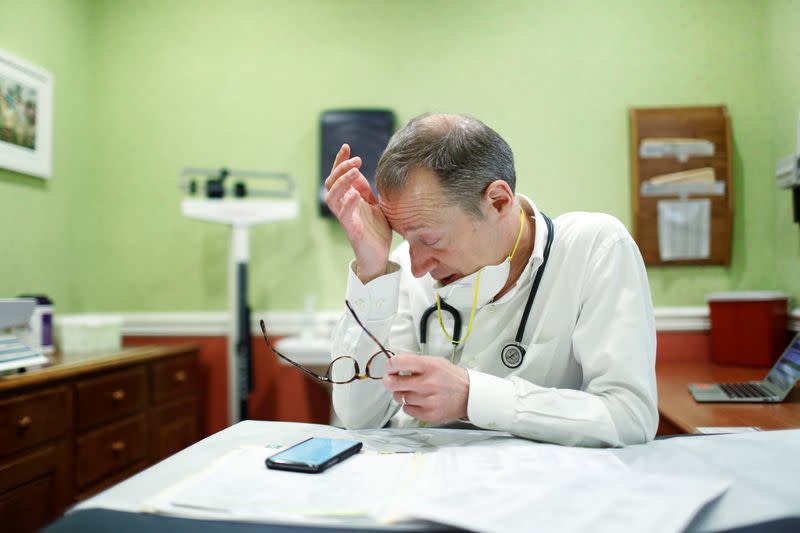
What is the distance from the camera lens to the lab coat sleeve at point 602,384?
0.98 m

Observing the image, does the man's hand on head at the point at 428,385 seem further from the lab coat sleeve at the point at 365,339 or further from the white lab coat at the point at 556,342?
the lab coat sleeve at the point at 365,339

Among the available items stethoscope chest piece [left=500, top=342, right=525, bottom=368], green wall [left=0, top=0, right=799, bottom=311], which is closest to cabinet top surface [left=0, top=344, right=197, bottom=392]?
green wall [left=0, top=0, right=799, bottom=311]

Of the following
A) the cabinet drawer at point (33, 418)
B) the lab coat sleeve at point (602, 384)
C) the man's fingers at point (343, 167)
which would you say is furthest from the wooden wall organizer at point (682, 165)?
the cabinet drawer at point (33, 418)

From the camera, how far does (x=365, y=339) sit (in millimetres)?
1286

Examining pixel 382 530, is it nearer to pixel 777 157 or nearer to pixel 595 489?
pixel 595 489

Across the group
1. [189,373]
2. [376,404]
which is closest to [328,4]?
[189,373]

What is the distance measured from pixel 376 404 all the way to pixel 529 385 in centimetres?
39

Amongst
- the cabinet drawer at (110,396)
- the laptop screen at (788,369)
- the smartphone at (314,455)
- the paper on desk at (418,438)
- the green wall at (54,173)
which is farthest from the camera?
the green wall at (54,173)

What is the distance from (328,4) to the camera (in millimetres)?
3051

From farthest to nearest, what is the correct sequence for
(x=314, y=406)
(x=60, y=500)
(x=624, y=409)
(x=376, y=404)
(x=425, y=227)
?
(x=314, y=406), (x=60, y=500), (x=376, y=404), (x=425, y=227), (x=624, y=409)

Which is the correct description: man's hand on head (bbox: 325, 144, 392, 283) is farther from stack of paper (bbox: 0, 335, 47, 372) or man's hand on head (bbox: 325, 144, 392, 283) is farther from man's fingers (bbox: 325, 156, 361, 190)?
stack of paper (bbox: 0, 335, 47, 372)

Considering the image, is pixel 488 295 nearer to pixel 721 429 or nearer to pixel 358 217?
pixel 358 217

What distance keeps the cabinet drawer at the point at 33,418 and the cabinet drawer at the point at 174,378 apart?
54 cm

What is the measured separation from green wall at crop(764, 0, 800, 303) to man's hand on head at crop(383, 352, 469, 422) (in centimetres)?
219
